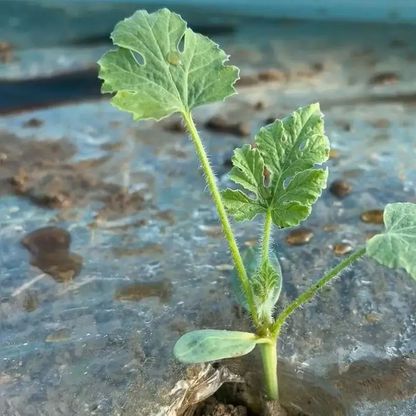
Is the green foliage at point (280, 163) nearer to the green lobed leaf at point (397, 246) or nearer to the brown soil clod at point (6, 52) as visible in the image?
the green lobed leaf at point (397, 246)

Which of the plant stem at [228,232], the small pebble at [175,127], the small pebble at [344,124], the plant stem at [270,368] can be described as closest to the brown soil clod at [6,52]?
the small pebble at [175,127]

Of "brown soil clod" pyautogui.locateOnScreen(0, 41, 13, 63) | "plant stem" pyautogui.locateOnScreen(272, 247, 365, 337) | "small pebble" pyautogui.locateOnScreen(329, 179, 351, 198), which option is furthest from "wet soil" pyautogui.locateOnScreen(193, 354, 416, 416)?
"brown soil clod" pyautogui.locateOnScreen(0, 41, 13, 63)

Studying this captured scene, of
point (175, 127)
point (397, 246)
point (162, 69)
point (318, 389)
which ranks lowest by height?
point (318, 389)

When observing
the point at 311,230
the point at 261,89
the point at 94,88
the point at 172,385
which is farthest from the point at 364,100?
the point at 172,385

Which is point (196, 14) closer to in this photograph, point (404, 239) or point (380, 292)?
point (380, 292)

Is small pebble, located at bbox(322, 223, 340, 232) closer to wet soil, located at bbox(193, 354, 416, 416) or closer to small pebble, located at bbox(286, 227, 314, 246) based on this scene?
small pebble, located at bbox(286, 227, 314, 246)

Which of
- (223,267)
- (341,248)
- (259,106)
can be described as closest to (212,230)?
(223,267)

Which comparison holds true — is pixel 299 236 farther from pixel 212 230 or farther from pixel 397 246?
pixel 397 246
